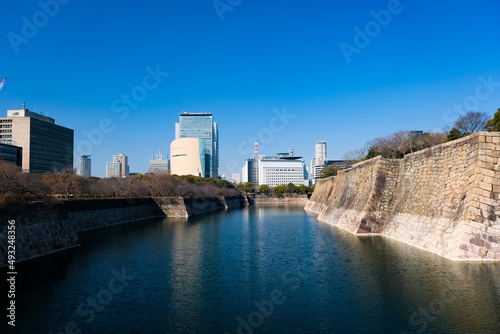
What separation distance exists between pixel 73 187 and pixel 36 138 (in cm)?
7881

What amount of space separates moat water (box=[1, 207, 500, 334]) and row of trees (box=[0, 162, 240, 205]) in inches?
199

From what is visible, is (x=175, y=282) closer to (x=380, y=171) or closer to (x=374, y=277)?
(x=374, y=277)

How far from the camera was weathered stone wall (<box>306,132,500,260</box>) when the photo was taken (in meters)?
17.8

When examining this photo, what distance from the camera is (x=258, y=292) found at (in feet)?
48.4

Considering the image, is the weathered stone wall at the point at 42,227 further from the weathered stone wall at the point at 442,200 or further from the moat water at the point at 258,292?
the weathered stone wall at the point at 442,200

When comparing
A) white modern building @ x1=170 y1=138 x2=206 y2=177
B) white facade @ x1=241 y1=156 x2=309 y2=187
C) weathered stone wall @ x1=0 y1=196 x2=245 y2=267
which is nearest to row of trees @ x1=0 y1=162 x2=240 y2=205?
weathered stone wall @ x1=0 y1=196 x2=245 y2=267

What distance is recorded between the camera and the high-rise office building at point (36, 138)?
4205 inches

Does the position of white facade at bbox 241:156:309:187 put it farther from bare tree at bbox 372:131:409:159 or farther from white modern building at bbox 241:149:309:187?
bare tree at bbox 372:131:409:159

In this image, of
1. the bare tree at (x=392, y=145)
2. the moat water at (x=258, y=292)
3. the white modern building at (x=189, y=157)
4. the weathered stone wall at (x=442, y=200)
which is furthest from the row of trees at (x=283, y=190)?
the moat water at (x=258, y=292)

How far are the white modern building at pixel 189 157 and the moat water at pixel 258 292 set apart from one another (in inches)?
5899

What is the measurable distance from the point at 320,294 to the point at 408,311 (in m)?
3.31

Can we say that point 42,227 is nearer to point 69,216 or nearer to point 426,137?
point 69,216

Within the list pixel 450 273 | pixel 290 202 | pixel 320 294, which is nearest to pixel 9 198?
pixel 320 294

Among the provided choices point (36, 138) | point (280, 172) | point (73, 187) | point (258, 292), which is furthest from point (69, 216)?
point (280, 172)
